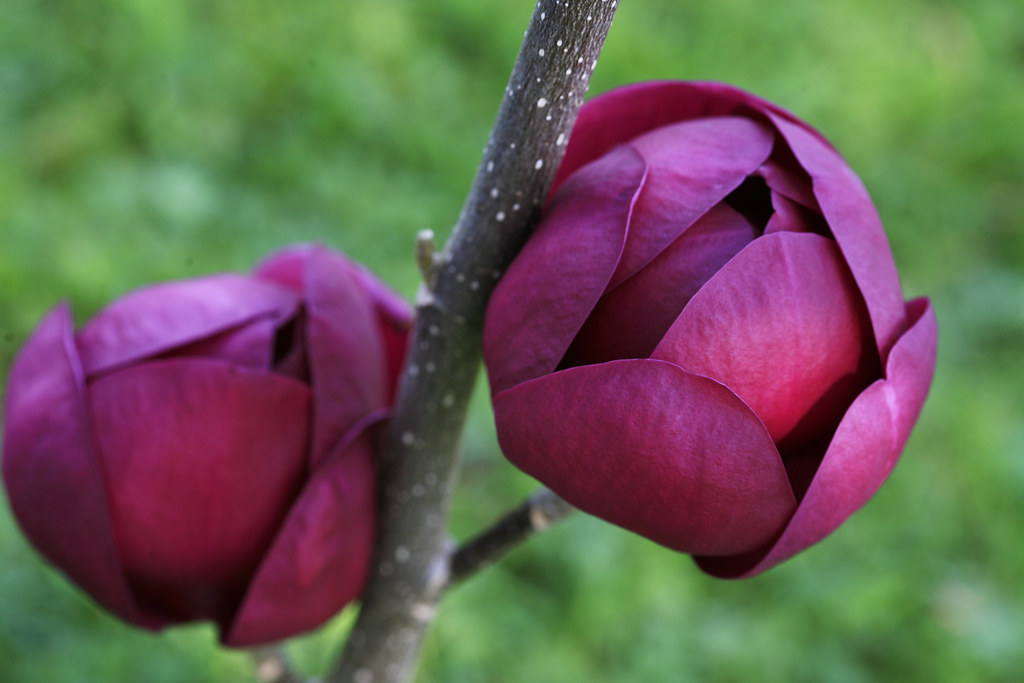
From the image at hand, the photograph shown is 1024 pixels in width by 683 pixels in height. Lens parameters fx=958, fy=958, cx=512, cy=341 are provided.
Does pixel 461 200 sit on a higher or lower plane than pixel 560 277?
lower

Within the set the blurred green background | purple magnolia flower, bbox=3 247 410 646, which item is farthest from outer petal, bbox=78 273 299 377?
the blurred green background

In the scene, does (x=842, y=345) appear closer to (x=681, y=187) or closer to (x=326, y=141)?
(x=681, y=187)

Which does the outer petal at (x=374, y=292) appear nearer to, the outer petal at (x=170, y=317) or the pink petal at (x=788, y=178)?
the outer petal at (x=170, y=317)

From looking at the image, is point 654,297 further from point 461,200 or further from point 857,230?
point 461,200

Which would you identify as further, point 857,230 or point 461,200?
point 461,200

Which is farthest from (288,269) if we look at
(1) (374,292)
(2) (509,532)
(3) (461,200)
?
(3) (461,200)

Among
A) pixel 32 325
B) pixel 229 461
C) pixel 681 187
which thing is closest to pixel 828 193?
pixel 681 187

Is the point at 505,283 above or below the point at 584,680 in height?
above
